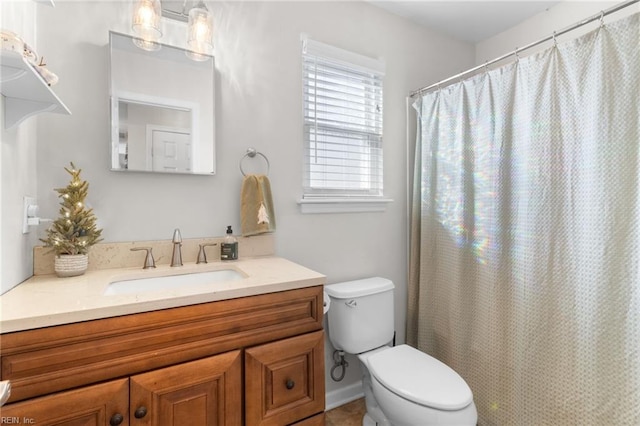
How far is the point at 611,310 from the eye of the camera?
4.19ft

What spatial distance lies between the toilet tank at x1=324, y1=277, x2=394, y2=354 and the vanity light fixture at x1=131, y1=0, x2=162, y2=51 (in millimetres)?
1489

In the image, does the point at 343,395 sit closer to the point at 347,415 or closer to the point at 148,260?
the point at 347,415

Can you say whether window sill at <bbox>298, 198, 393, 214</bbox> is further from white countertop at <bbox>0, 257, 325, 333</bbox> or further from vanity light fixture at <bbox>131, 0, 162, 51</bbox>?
vanity light fixture at <bbox>131, 0, 162, 51</bbox>

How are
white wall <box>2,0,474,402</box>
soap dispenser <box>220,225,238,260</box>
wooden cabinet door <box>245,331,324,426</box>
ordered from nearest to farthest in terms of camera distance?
wooden cabinet door <box>245,331,324,426</box>
white wall <box>2,0,474,402</box>
soap dispenser <box>220,225,238,260</box>

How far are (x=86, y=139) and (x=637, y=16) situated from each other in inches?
89.1

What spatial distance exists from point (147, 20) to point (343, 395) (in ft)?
7.35

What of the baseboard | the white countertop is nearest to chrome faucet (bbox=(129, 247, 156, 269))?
the white countertop

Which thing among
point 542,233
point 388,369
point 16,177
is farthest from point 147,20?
point 542,233

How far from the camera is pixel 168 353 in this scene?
937 mm

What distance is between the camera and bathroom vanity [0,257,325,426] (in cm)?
79

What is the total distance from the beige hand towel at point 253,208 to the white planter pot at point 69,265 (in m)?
0.67

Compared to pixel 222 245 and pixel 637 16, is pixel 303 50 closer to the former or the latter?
pixel 222 245

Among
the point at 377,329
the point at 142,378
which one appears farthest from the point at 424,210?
the point at 142,378

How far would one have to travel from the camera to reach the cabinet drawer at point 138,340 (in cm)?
78
